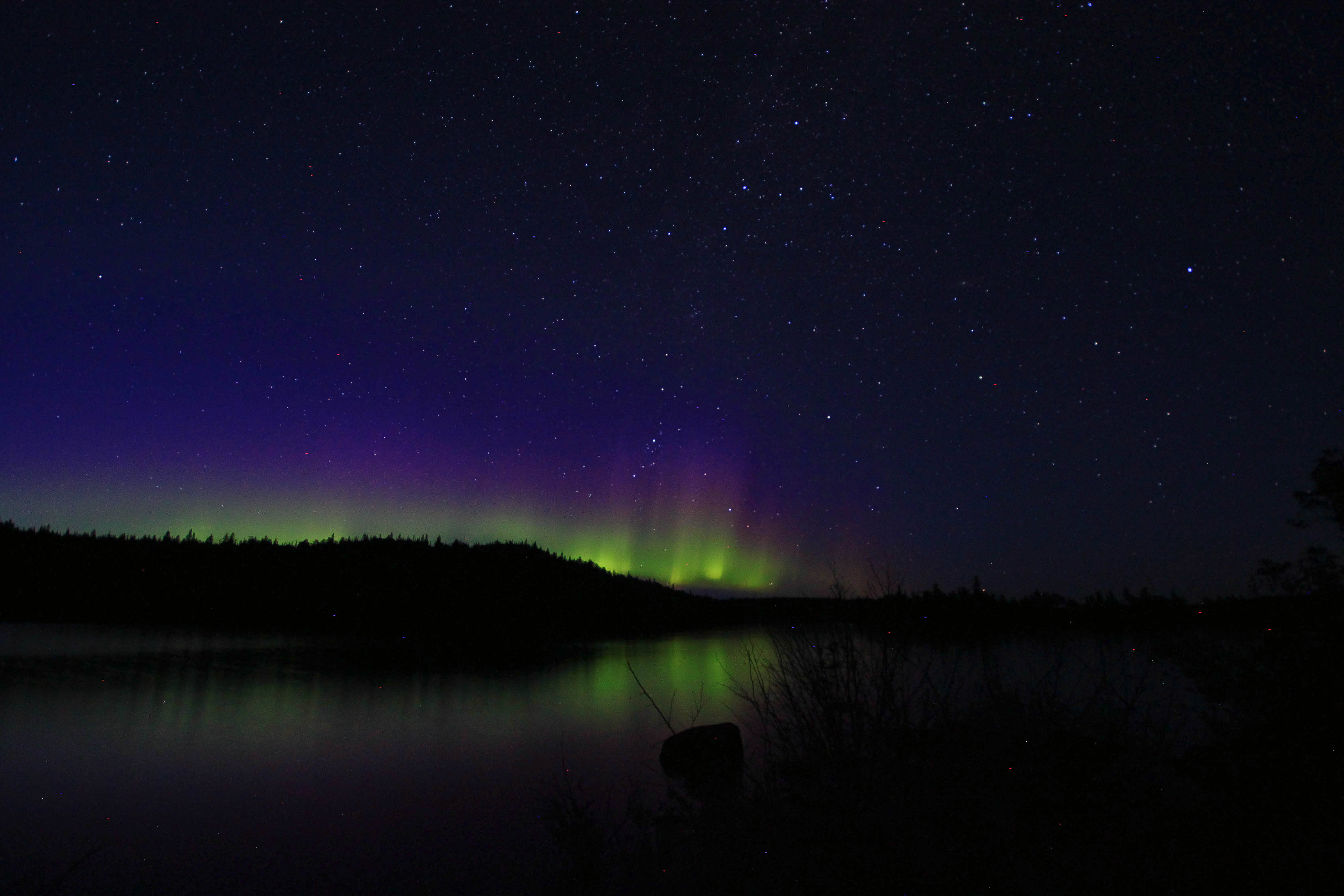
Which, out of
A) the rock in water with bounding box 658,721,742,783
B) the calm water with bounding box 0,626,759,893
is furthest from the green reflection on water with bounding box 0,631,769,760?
the rock in water with bounding box 658,721,742,783

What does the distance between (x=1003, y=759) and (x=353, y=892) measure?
6.21m

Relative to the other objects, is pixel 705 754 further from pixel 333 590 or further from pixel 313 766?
pixel 333 590

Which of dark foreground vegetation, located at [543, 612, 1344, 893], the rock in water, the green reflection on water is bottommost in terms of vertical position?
the green reflection on water

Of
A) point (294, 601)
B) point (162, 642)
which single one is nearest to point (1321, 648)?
point (162, 642)

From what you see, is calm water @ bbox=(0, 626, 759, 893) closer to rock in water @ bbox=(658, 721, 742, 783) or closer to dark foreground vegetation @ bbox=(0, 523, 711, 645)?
rock in water @ bbox=(658, 721, 742, 783)

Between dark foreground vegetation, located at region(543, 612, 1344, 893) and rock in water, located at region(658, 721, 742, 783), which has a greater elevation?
dark foreground vegetation, located at region(543, 612, 1344, 893)

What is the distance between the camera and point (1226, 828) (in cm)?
431

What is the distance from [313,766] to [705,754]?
28.4ft

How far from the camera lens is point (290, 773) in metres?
12.6

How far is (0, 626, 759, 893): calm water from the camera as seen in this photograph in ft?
24.7

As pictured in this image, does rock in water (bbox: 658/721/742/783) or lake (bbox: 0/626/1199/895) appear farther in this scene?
rock in water (bbox: 658/721/742/783)

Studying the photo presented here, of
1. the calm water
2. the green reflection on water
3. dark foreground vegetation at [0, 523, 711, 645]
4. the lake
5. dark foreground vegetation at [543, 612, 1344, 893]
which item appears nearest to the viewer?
dark foreground vegetation at [543, 612, 1344, 893]

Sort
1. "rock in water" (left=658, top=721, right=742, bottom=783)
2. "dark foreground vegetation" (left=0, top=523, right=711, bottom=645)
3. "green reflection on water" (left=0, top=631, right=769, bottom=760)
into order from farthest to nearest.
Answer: "dark foreground vegetation" (left=0, top=523, right=711, bottom=645)
"green reflection on water" (left=0, top=631, right=769, bottom=760)
"rock in water" (left=658, top=721, right=742, bottom=783)

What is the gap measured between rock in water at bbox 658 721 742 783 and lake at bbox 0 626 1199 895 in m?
0.82
